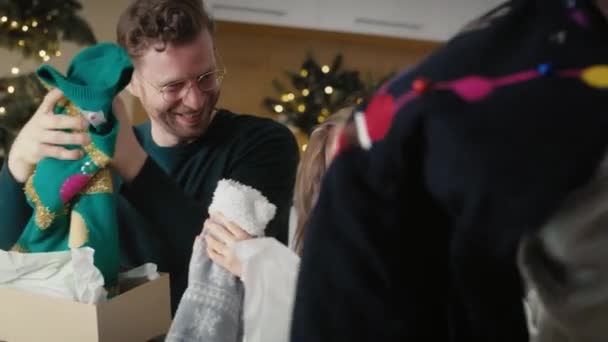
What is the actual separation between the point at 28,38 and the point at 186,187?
28.2 inches

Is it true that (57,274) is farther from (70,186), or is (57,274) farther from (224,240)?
(224,240)

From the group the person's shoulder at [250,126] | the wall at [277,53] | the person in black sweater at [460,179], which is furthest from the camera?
the wall at [277,53]

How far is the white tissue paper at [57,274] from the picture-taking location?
0.79m

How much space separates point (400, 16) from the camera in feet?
7.22

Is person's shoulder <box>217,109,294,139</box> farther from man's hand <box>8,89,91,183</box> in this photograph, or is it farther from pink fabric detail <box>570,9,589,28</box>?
pink fabric detail <box>570,9,589,28</box>

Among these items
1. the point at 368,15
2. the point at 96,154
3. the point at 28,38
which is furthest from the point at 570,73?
the point at 368,15

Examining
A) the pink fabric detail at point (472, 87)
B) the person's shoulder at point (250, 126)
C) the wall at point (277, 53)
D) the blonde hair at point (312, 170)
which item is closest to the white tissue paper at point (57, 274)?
the blonde hair at point (312, 170)

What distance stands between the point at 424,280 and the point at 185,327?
51 centimetres

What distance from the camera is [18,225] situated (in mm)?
900

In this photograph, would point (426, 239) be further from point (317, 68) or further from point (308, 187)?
point (317, 68)

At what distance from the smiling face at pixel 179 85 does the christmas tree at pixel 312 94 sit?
940 mm

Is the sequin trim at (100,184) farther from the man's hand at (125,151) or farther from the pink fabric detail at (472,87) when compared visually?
the pink fabric detail at (472,87)

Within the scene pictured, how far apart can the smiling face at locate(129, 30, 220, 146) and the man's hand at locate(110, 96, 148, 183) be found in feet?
0.43

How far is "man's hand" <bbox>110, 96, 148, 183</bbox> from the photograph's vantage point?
0.87 meters
